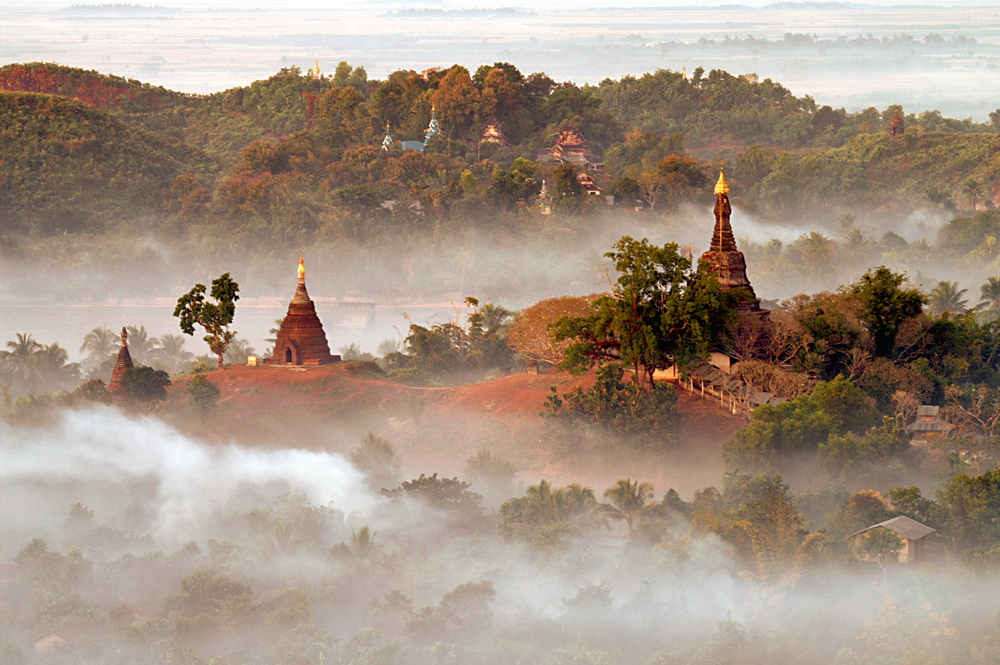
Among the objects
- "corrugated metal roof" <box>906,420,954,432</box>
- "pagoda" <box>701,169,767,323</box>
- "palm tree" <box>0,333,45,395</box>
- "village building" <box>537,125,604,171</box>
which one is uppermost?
"village building" <box>537,125,604,171</box>

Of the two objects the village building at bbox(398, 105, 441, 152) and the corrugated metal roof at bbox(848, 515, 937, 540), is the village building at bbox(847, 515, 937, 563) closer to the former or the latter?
the corrugated metal roof at bbox(848, 515, 937, 540)

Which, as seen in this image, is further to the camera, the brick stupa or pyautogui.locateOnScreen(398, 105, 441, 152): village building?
pyautogui.locateOnScreen(398, 105, 441, 152): village building

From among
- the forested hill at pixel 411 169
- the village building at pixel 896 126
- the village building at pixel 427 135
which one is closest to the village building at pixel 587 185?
the forested hill at pixel 411 169

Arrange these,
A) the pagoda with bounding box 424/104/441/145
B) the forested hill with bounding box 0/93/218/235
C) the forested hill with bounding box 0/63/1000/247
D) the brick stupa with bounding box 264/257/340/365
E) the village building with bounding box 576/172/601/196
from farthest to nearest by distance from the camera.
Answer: the forested hill with bounding box 0/93/218/235
the pagoda with bounding box 424/104/441/145
the forested hill with bounding box 0/63/1000/247
the village building with bounding box 576/172/601/196
the brick stupa with bounding box 264/257/340/365

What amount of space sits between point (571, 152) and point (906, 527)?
96.6m

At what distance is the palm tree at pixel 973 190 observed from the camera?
15462 centimetres

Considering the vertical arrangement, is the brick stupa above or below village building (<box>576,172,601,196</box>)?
below

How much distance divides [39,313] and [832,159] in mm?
80741

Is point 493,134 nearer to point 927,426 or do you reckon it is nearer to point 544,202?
point 544,202

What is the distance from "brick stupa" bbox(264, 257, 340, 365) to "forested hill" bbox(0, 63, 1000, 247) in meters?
56.0

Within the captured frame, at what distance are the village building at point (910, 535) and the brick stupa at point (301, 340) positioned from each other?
3033cm

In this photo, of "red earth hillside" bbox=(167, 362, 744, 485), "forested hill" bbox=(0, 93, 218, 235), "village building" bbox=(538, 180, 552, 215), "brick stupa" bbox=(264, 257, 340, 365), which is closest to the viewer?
"red earth hillside" bbox=(167, 362, 744, 485)

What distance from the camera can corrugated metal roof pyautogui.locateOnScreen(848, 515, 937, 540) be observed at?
60531 millimetres

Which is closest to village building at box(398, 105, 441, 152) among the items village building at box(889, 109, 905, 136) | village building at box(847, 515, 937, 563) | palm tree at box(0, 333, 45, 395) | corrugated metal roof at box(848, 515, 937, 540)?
village building at box(889, 109, 905, 136)
